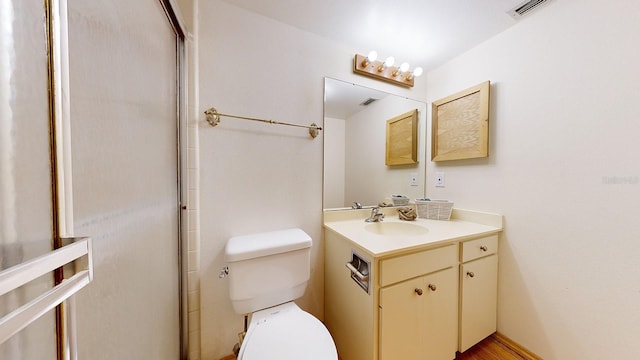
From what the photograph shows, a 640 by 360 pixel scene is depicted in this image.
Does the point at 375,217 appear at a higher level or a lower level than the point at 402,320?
higher

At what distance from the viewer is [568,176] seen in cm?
100

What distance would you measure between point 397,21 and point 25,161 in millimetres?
1612

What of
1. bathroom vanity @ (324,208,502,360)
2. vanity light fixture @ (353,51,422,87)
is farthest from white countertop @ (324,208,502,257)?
vanity light fixture @ (353,51,422,87)

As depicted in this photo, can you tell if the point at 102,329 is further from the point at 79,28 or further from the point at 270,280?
the point at 79,28

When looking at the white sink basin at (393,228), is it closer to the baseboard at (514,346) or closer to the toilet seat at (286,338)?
the toilet seat at (286,338)

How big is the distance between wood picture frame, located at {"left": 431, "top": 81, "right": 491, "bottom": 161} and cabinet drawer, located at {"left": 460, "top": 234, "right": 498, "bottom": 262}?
0.56 m

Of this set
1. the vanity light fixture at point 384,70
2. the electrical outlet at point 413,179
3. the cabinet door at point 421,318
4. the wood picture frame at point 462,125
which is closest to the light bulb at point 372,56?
the vanity light fixture at point 384,70

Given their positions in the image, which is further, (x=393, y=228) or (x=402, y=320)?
(x=393, y=228)

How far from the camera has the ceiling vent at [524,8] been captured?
1044mm

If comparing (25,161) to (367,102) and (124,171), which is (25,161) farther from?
(367,102)

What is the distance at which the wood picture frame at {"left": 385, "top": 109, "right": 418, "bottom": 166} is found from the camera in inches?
63.4

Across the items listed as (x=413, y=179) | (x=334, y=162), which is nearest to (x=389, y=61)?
(x=334, y=162)

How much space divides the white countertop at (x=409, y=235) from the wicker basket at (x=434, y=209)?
0.05m

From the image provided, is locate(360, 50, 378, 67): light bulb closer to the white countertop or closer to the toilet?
the white countertop
